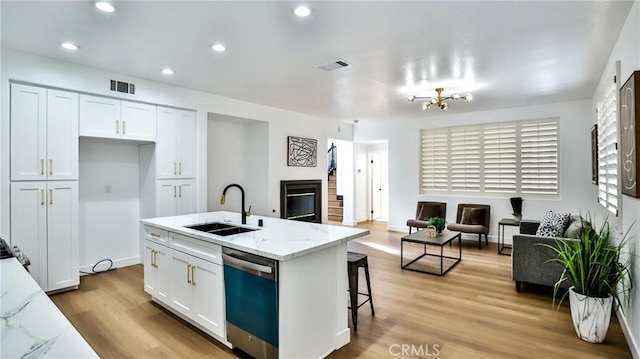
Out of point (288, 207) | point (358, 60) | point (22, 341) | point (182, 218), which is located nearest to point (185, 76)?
point (182, 218)

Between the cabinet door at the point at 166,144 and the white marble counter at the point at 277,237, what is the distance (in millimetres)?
1334

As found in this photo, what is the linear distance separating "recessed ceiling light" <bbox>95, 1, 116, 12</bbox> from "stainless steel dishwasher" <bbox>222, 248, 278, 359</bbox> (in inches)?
76.5

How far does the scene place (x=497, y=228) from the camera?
6.30m

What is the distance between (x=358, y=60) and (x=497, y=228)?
181 inches

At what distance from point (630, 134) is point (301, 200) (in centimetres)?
514

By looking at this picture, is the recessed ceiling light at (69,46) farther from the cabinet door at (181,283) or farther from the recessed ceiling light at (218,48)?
the cabinet door at (181,283)

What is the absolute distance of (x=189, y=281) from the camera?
2.78 metres

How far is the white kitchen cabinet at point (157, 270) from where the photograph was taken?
10.1ft

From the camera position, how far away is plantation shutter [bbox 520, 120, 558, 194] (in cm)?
579

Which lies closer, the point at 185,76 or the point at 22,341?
the point at 22,341

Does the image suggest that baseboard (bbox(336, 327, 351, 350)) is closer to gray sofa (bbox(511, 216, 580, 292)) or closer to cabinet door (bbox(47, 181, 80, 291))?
gray sofa (bbox(511, 216, 580, 292))

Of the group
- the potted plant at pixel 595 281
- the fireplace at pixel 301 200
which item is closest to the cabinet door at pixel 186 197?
the fireplace at pixel 301 200

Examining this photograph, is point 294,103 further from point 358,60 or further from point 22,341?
point 22,341

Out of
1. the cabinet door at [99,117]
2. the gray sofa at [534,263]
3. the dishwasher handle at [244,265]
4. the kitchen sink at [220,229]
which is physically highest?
the cabinet door at [99,117]
